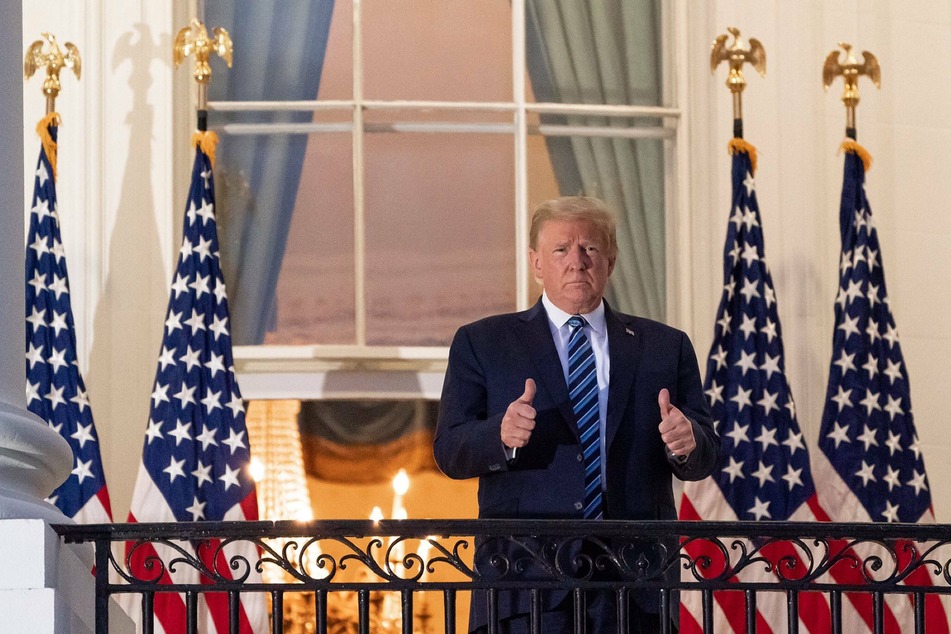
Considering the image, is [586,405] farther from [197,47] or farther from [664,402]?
[197,47]

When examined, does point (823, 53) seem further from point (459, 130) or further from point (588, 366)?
point (588, 366)

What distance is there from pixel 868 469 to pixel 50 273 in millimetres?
3371

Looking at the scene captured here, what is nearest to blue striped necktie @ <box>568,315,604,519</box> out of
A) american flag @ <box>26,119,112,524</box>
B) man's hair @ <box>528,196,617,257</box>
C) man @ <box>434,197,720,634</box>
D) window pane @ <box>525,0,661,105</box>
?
man @ <box>434,197,720,634</box>

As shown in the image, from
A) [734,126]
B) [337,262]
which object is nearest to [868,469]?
[734,126]

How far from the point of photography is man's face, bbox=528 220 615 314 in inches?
148

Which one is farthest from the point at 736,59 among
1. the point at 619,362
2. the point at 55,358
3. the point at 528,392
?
the point at 528,392

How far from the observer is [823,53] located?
743 centimetres

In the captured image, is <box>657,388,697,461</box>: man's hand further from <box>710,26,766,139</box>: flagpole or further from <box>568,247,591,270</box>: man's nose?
<box>710,26,766,139</box>: flagpole

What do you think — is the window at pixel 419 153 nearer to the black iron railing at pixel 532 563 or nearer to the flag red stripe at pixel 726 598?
the flag red stripe at pixel 726 598

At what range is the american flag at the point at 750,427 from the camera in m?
6.37

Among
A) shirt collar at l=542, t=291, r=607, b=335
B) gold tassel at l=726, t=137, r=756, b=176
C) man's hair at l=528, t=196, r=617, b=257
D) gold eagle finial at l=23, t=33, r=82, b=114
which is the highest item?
gold eagle finial at l=23, t=33, r=82, b=114

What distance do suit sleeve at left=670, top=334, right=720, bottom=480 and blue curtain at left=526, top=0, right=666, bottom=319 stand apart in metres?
3.53

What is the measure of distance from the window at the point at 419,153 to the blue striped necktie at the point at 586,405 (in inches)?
137

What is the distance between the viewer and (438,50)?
7562 millimetres
